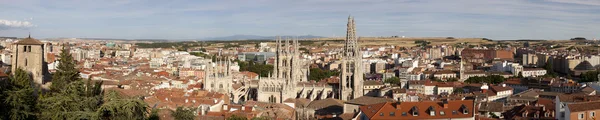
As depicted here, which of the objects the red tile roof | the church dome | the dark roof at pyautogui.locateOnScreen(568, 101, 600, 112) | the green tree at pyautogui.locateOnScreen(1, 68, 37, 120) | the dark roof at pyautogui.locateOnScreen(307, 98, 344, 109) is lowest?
the dark roof at pyautogui.locateOnScreen(307, 98, 344, 109)

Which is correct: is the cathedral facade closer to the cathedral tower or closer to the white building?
the cathedral tower

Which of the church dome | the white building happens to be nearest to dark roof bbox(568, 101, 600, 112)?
the white building

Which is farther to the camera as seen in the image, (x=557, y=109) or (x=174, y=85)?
(x=174, y=85)

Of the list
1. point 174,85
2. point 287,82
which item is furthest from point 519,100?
point 174,85

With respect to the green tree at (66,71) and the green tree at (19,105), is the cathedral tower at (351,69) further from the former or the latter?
the green tree at (19,105)

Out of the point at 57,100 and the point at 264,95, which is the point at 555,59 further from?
the point at 57,100
